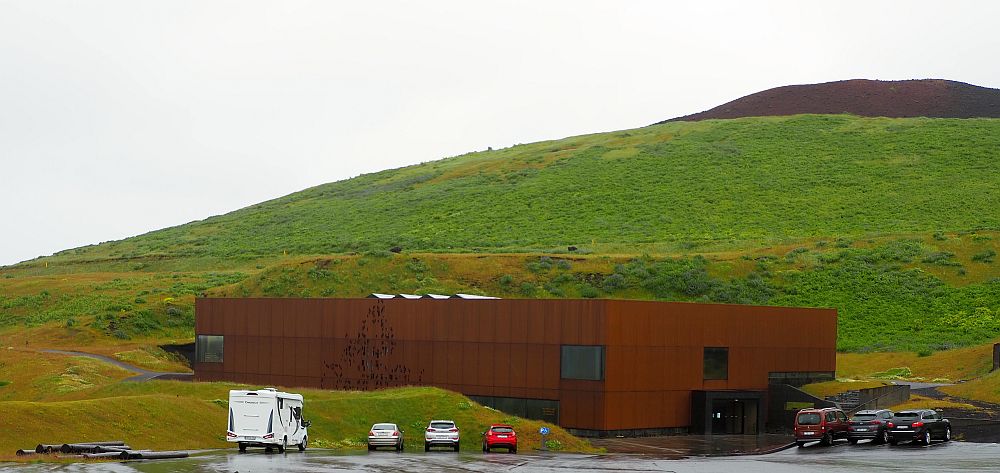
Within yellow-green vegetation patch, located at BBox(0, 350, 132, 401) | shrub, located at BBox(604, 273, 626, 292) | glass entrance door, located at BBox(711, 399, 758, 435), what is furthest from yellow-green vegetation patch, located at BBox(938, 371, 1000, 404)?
yellow-green vegetation patch, located at BBox(0, 350, 132, 401)

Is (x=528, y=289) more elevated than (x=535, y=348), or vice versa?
(x=528, y=289)

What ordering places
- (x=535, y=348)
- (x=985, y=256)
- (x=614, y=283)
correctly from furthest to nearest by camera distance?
(x=985, y=256), (x=614, y=283), (x=535, y=348)

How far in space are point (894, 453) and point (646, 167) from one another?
12390 cm

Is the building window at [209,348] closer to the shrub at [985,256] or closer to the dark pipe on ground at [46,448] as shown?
the dark pipe on ground at [46,448]

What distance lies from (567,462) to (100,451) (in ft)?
53.3

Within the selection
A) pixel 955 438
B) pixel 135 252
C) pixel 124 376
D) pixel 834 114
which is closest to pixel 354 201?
pixel 135 252

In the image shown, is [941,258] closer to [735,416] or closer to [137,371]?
[735,416]

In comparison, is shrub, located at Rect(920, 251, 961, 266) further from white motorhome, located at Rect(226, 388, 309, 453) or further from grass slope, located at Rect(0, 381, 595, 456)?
white motorhome, located at Rect(226, 388, 309, 453)

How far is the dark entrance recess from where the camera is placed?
65625 mm

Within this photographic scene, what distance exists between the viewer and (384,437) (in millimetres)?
49375

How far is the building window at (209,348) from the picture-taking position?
78.1 metres

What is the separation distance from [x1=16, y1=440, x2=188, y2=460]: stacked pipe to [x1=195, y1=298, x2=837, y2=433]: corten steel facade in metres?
26.2

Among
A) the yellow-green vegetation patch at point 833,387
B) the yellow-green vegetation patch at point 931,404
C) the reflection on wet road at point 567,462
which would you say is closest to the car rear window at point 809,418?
the reflection on wet road at point 567,462

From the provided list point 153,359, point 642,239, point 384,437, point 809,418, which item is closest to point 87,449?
point 384,437
